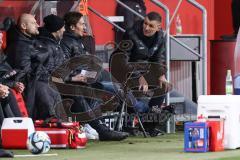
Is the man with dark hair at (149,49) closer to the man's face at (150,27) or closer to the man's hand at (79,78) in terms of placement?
the man's face at (150,27)

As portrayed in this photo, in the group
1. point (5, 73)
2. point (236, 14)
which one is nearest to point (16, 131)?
point (5, 73)

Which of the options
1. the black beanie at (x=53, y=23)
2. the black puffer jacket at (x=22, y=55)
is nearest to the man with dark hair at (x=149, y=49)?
the black beanie at (x=53, y=23)

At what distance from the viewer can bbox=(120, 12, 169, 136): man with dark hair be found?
48.9 ft

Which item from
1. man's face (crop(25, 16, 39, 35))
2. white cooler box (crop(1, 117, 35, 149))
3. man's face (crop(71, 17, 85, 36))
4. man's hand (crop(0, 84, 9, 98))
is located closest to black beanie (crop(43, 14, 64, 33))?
man's face (crop(71, 17, 85, 36))

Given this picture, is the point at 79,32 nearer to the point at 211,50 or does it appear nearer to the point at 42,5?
the point at 42,5

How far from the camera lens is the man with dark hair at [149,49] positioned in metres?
14.9

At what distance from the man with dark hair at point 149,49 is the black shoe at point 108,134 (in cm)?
83

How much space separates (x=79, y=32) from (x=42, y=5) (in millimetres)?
1398

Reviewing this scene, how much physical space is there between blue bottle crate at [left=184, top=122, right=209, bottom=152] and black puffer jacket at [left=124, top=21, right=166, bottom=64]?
2.99m

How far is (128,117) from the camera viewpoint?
14.9 metres

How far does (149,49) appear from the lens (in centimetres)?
1503

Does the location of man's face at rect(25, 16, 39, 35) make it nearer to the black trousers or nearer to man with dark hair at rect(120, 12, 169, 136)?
man with dark hair at rect(120, 12, 169, 136)

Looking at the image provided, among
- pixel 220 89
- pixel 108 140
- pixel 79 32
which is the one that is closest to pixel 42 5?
pixel 79 32

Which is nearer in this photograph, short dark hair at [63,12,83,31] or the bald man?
the bald man
